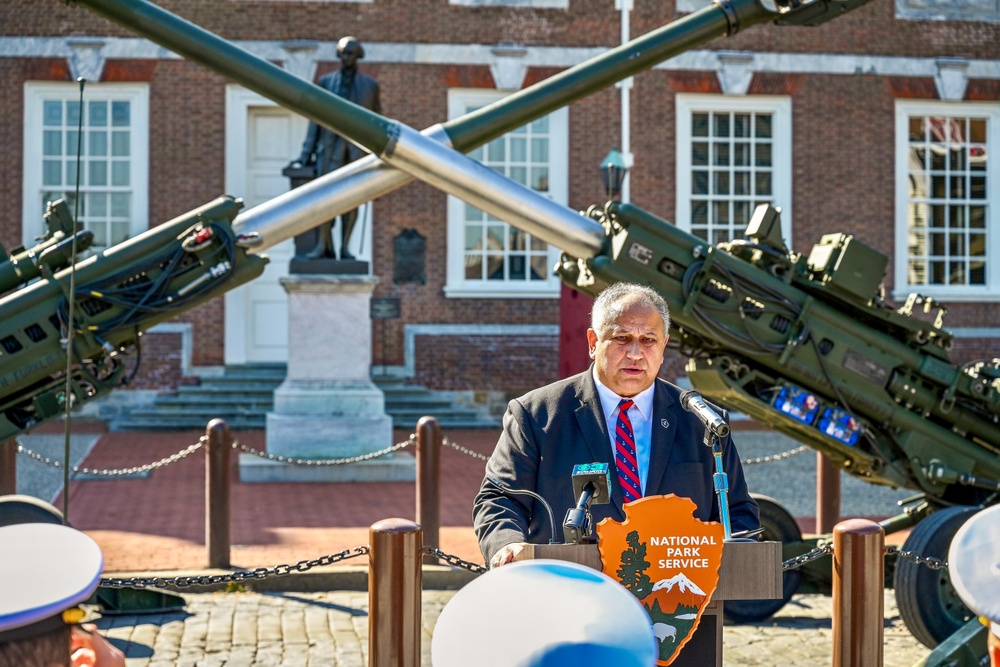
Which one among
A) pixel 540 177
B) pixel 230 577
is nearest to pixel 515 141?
pixel 540 177

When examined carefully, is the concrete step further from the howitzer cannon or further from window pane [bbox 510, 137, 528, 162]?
the howitzer cannon

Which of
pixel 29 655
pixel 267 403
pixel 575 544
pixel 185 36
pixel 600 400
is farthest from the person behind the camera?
pixel 267 403

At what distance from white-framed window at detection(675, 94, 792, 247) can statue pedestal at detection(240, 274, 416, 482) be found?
22.8ft

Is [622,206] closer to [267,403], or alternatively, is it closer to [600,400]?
[600,400]

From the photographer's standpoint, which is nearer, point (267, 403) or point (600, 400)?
point (600, 400)

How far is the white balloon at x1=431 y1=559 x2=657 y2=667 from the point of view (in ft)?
6.84

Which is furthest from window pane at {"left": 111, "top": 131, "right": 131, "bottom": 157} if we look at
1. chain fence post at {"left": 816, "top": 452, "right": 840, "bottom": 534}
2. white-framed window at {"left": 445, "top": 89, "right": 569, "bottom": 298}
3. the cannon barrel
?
the cannon barrel

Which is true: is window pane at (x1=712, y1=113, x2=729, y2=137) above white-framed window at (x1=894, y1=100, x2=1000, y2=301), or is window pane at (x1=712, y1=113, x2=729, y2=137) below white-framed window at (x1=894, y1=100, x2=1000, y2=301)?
above

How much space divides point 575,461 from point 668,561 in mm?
454

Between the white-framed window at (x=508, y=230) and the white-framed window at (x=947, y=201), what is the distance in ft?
16.3

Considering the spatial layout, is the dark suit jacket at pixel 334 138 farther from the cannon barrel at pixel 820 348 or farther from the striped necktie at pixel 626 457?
the striped necktie at pixel 626 457

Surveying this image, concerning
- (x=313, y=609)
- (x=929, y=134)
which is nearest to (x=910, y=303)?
(x=313, y=609)

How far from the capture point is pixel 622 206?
260 inches

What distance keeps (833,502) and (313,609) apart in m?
3.62
